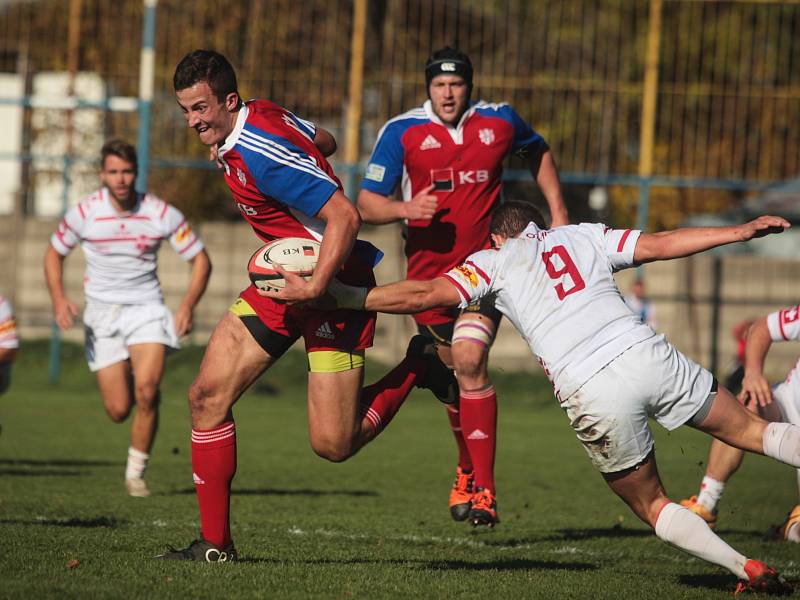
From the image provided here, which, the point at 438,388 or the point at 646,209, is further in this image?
the point at 646,209

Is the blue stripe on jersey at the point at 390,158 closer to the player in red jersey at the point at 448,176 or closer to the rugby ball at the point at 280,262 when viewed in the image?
the player in red jersey at the point at 448,176

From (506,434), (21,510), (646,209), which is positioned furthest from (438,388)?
(646,209)

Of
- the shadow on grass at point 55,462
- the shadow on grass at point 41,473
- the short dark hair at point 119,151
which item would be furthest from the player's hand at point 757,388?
the shadow on grass at point 55,462

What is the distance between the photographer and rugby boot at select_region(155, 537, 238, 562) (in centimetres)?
591

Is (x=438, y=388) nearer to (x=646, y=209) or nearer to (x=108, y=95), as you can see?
(x=646, y=209)

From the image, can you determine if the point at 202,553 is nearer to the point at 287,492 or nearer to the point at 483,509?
the point at 483,509

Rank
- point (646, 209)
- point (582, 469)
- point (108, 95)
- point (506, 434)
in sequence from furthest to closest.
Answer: point (108, 95)
point (646, 209)
point (506, 434)
point (582, 469)

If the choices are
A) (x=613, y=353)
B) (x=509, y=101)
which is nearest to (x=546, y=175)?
(x=613, y=353)

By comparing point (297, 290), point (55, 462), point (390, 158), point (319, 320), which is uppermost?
point (390, 158)

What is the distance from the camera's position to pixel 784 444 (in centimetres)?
559

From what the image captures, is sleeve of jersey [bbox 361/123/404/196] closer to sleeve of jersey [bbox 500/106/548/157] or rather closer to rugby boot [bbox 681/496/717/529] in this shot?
sleeve of jersey [bbox 500/106/548/157]

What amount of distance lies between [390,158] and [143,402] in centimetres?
271

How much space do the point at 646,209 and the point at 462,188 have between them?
30.3 feet

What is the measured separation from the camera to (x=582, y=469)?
11266 millimetres
